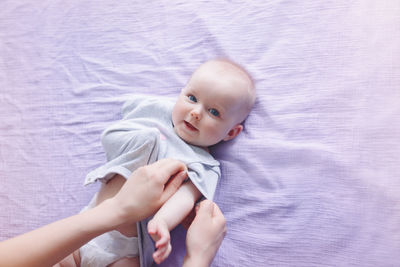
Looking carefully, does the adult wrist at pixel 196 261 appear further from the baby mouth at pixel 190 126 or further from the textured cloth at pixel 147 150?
the baby mouth at pixel 190 126

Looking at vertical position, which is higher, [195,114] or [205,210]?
[195,114]

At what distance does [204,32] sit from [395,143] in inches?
27.5

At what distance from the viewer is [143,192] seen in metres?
0.87

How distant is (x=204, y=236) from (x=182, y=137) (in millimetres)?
324

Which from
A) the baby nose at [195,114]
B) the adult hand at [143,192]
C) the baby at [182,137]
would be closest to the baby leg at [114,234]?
the baby at [182,137]

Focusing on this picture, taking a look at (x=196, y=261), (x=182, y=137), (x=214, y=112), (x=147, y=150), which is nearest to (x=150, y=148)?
(x=147, y=150)

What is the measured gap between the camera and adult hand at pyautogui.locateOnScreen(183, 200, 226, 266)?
873 mm

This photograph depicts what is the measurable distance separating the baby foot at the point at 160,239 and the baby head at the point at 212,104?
0.99ft

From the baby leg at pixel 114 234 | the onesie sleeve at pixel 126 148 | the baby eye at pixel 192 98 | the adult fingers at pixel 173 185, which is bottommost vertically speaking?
the baby leg at pixel 114 234

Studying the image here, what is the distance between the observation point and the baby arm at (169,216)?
0.82m

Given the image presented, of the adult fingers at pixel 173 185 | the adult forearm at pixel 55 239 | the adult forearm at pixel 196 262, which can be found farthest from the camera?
the adult fingers at pixel 173 185

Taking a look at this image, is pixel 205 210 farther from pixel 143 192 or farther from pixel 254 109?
pixel 254 109

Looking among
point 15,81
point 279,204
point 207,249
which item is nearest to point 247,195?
point 279,204

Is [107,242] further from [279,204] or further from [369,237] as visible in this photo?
[369,237]
